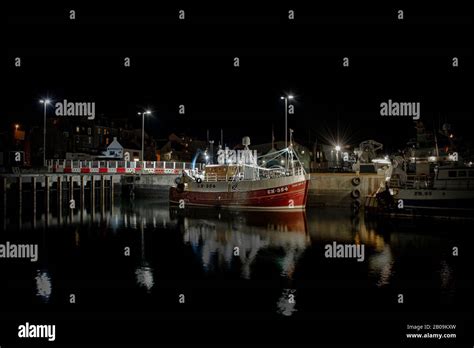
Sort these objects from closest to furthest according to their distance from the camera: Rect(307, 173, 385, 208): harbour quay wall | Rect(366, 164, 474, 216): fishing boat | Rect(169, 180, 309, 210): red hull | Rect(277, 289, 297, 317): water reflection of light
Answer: Rect(277, 289, 297, 317): water reflection of light < Rect(366, 164, 474, 216): fishing boat < Rect(169, 180, 309, 210): red hull < Rect(307, 173, 385, 208): harbour quay wall

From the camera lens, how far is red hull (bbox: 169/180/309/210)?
117 feet

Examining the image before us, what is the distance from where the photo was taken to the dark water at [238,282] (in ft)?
40.2

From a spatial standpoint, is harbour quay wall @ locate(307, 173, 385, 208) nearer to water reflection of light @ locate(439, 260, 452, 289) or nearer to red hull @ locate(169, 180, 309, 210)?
red hull @ locate(169, 180, 309, 210)

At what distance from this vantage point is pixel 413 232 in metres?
26.1

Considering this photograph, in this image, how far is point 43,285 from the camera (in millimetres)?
15781

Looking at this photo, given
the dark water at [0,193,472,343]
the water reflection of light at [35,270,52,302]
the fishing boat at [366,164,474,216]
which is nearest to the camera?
the dark water at [0,193,472,343]

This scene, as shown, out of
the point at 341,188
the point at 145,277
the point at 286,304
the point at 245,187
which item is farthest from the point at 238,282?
the point at 341,188

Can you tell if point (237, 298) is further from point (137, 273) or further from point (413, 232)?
point (413, 232)

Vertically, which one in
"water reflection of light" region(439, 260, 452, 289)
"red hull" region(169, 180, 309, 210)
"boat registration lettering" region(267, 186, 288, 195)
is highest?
"boat registration lettering" region(267, 186, 288, 195)

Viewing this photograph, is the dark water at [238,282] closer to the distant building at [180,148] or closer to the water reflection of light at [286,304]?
the water reflection of light at [286,304]

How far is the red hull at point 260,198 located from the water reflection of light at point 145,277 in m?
19.5

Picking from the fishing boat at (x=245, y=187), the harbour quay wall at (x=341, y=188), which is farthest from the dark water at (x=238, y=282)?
the harbour quay wall at (x=341, y=188)

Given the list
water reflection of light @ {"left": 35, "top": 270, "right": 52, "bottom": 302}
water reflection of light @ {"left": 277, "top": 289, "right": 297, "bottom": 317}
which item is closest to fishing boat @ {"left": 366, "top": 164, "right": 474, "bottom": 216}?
water reflection of light @ {"left": 277, "top": 289, "right": 297, "bottom": 317}

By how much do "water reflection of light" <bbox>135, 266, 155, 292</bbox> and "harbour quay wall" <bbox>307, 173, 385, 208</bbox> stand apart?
25.7m
